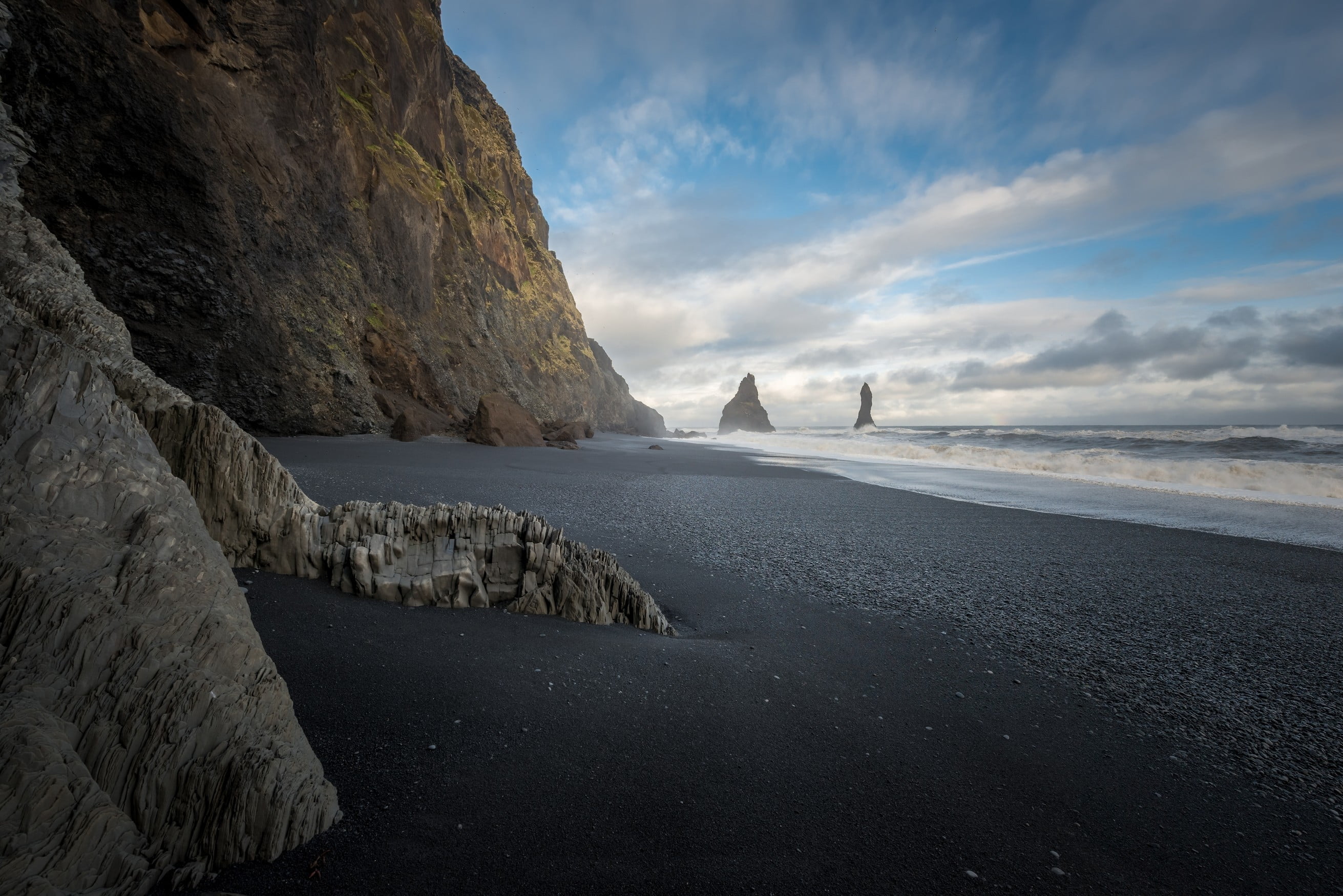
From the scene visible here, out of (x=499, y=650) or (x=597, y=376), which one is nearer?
(x=499, y=650)

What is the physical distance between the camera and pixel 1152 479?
12.4 m

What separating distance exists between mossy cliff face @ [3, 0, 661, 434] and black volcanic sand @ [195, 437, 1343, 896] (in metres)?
11.4

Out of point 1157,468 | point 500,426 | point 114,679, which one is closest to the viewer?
point 114,679

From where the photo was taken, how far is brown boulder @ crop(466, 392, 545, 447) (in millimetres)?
14820

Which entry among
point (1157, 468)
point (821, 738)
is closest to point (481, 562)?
point (821, 738)

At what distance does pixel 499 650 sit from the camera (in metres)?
2.42

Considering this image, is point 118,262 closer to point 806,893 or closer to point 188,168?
point 188,168

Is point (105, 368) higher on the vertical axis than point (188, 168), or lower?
lower

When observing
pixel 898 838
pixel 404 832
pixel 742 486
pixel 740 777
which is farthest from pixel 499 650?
pixel 742 486

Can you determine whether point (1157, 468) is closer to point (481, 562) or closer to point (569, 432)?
point (481, 562)

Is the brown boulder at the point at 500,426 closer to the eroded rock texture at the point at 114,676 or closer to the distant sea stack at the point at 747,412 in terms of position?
the eroded rock texture at the point at 114,676

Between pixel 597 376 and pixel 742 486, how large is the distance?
117 ft

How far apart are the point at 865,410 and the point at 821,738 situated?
95954 millimetres

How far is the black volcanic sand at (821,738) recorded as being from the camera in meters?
1.39
